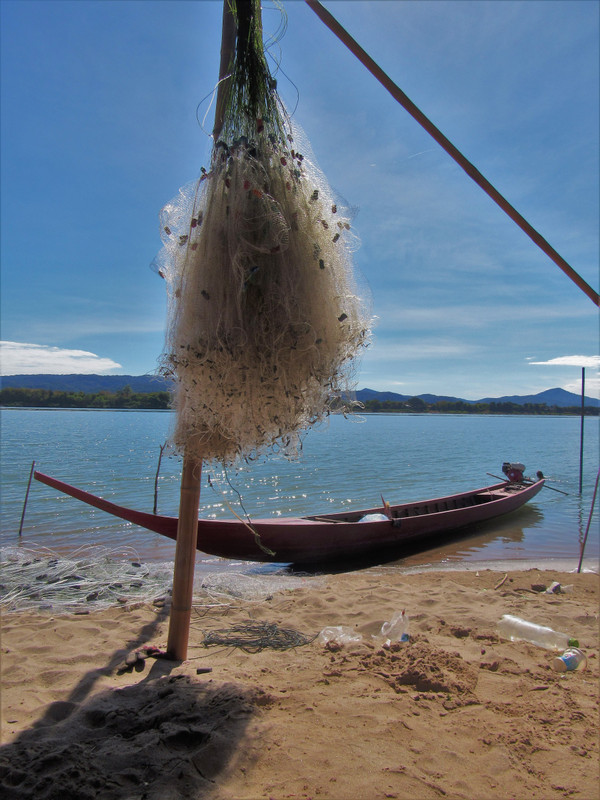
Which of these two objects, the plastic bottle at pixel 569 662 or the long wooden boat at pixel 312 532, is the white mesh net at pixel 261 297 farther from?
the long wooden boat at pixel 312 532

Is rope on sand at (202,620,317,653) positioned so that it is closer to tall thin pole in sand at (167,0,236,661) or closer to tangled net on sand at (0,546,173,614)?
tall thin pole in sand at (167,0,236,661)

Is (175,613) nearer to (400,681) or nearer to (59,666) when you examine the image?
(59,666)

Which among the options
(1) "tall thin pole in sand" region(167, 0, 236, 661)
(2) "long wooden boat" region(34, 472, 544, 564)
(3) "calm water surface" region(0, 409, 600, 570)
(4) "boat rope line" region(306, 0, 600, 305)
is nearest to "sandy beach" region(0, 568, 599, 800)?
(1) "tall thin pole in sand" region(167, 0, 236, 661)

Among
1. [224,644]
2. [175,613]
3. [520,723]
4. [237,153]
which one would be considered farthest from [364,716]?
[237,153]

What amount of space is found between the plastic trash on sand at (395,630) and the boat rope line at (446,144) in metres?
3.31

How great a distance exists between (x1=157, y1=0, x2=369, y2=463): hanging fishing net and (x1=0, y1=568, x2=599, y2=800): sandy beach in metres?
1.55

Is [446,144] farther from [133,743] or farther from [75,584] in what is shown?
[75,584]

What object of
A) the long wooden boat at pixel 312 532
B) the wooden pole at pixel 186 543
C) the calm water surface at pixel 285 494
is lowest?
the calm water surface at pixel 285 494

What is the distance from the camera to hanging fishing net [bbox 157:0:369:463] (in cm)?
223

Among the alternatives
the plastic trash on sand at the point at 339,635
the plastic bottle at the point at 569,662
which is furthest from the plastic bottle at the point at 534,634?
the plastic trash on sand at the point at 339,635

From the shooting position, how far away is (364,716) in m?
2.78

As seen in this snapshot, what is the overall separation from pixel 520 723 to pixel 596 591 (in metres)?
5.30

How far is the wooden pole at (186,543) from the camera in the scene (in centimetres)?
314

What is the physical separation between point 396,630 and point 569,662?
1440 mm
